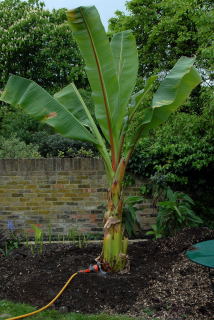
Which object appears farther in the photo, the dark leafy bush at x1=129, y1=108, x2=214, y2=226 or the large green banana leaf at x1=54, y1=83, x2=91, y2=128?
the dark leafy bush at x1=129, y1=108, x2=214, y2=226

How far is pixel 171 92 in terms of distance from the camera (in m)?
5.54

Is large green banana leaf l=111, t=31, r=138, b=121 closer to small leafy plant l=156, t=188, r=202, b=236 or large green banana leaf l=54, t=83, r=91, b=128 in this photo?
large green banana leaf l=54, t=83, r=91, b=128

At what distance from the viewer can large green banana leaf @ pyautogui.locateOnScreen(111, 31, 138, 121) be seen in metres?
5.73

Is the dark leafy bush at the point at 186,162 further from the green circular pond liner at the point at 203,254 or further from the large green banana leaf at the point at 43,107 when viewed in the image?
the green circular pond liner at the point at 203,254

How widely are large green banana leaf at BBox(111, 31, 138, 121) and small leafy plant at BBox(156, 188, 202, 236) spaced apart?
2.19m

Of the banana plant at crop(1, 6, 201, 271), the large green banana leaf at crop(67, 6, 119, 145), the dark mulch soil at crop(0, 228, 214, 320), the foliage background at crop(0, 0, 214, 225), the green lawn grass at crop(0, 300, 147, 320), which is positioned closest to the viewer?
the green lawn grass at crop(0, 300, 147, 320)

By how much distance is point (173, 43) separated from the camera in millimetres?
17500

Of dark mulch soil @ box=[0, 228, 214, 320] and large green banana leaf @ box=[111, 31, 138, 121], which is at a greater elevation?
large green banana leaf @ box=[111, 31, 138, 121]

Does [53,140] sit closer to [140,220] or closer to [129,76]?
[140,220]

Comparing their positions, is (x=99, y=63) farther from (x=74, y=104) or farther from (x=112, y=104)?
(x=74, y=104)

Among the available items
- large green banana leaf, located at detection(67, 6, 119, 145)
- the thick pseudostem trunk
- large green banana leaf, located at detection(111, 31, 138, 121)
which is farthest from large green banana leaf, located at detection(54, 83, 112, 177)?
the thick pseudostem trunk

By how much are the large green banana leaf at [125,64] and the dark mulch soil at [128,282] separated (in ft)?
7.19

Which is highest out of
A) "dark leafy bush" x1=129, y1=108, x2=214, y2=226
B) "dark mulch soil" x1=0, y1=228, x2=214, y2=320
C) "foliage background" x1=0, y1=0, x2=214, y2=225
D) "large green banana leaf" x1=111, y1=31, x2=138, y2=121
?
"foliage background" x1=0, y1=0, x2=214, y2=225

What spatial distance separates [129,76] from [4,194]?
4.28 metres
